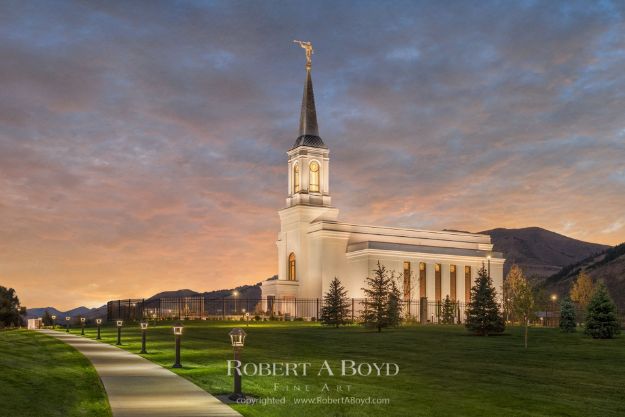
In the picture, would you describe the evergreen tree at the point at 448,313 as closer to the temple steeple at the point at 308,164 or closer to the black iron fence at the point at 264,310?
the black iron fence at the point at 264,310

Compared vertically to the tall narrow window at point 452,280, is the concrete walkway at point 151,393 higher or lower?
lower

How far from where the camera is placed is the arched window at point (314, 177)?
88688 millimetres

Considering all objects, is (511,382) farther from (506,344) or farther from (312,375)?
(506,344)

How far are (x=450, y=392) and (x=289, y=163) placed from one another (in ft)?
243

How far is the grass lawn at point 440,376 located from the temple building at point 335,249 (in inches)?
1777

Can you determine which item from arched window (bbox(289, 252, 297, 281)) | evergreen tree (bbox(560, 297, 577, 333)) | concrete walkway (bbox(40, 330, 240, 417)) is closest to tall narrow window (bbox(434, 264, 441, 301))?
arched window (bbox(289, 252, 297, 281))

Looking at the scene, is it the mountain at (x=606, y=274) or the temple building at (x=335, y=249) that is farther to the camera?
the mountain at (x=606, y=274)

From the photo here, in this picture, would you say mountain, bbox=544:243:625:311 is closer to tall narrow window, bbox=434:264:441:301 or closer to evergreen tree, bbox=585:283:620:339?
tall narrow window, bbox=434:264:441:301

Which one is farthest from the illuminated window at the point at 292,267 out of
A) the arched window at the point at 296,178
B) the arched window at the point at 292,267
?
the arched window at the point at 296,178

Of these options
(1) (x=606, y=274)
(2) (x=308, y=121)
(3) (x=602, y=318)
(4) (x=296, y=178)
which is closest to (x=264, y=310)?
(4) (x=296, y=178)

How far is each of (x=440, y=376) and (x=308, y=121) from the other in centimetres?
7129

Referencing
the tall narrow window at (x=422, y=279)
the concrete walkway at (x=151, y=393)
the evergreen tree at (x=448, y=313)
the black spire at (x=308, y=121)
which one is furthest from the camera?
the black spire at (x=308, y=121)

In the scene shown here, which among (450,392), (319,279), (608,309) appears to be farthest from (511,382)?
(319,279)

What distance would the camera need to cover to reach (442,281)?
281 feet
